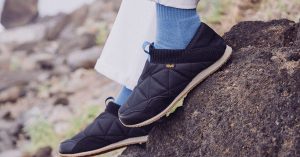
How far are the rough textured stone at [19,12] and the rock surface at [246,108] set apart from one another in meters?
5.86

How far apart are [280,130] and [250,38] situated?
0.50m

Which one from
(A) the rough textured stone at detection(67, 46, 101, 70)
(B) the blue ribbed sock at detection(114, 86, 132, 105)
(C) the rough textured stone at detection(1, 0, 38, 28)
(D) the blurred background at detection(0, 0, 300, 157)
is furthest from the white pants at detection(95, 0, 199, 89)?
(C) the rough textured stone at detection(1, 0, 38, 28)

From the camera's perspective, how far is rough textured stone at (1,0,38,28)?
23.8 feet

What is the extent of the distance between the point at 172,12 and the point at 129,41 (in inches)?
10.1

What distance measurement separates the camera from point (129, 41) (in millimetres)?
1657

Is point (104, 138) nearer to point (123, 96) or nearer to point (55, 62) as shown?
point (123, 96)

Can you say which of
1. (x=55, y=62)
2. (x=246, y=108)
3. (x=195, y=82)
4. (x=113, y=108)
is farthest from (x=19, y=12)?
(x=246, y=108)

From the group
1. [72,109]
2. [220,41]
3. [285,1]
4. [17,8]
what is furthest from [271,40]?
[17,8]

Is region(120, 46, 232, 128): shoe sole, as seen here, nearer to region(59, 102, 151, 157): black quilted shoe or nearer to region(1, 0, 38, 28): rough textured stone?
region(59, 102, 151, 157): black quilted shoe

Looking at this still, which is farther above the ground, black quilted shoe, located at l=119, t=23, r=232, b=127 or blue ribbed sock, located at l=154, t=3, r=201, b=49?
blue ribbed sock, located at l=154, t=3, r=201, b=49

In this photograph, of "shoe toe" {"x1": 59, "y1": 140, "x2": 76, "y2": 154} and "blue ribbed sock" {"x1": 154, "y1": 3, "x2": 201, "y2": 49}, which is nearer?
"blue ribbed sock" {"x1": 154, "y1": 3, "x2": 201, "y2": 49}

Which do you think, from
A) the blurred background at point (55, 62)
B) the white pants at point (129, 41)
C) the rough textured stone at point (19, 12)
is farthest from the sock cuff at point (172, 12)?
the rough textured stone at point (19, 12)

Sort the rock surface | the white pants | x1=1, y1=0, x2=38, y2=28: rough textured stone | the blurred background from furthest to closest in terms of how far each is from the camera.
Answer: x1=1, y1=0, x2=38, y2=28: rough textured stone → the blurred background → the white pants → the rock surface

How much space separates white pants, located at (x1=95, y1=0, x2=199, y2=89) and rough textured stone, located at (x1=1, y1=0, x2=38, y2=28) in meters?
5.71
